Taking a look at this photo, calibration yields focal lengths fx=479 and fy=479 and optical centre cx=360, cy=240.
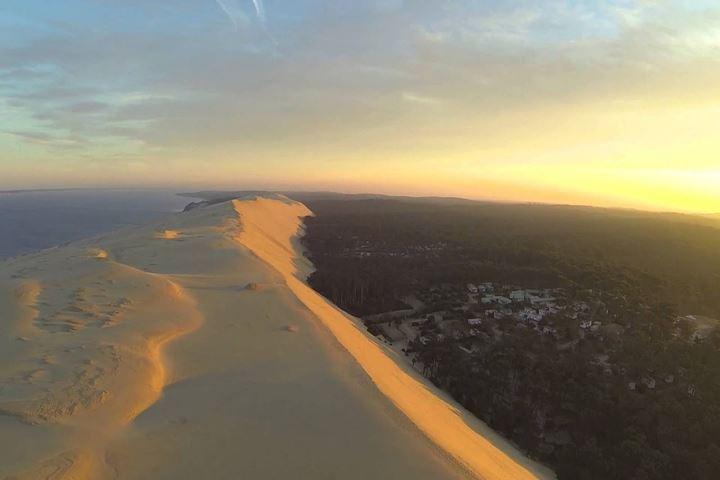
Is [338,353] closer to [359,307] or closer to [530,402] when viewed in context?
[530,402]

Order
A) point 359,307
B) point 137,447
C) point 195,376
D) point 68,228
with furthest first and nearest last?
point 68,228 → point 359,307 → point 195,376 → point 137,447

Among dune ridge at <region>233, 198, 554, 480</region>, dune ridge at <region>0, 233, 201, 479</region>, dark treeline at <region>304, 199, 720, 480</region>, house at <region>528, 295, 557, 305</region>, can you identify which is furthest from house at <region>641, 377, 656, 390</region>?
dune ridge at <region>0, 233, 201, 479</region>

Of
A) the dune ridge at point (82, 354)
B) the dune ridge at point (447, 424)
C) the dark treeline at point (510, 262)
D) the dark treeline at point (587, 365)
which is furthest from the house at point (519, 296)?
the dune ridge at point (82, 354)

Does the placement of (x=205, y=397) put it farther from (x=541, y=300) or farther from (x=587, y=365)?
(x=541, y=300)

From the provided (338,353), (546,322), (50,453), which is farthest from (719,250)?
(50,453)

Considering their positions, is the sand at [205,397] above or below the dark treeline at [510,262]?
above

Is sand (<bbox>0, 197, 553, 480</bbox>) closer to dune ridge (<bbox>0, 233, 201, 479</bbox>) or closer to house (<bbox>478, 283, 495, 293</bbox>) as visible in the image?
dune ridge (<bbox>0, 233, 201, 479</bbox>)

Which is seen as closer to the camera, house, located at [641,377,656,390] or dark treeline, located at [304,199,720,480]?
dark treeline, located at [304,199,720,480]

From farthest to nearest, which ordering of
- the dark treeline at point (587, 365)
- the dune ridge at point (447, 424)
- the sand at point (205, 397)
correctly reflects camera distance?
the dark treeline at point (587, 365) < the dune ridge at point (447, 424) < the sand at point (205, 397)

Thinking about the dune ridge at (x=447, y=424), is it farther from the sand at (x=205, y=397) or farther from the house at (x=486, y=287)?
the house at (x=486, y=287)
